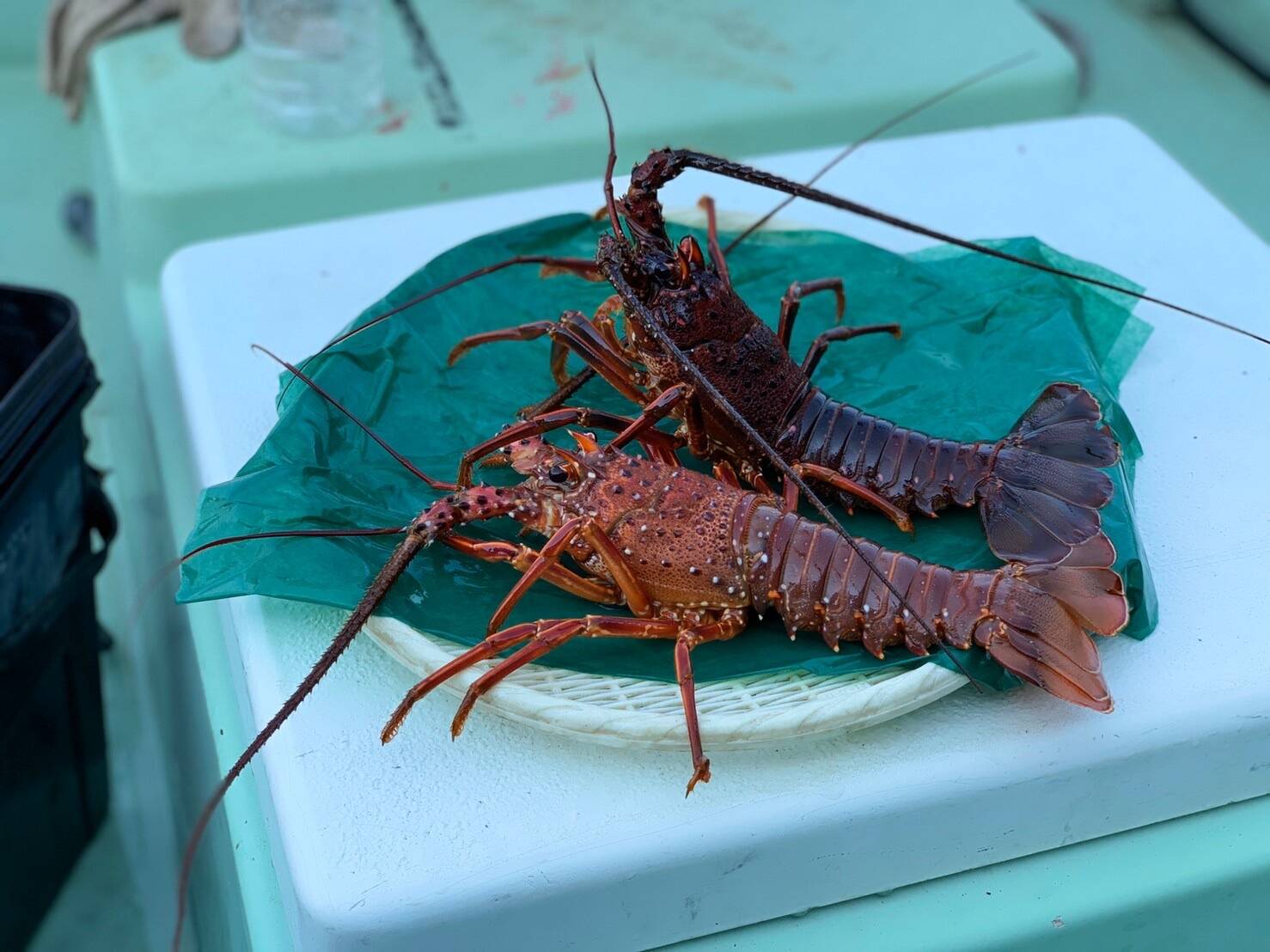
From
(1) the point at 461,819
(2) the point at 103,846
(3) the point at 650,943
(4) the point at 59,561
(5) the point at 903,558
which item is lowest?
(2) the point at 103,846

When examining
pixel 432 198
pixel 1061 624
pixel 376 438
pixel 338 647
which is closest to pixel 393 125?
pixel 432 198

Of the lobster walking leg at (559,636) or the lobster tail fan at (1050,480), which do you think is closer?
the lobster walking leg at (559,636)

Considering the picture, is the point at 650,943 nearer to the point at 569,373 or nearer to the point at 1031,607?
the point at 1031,607

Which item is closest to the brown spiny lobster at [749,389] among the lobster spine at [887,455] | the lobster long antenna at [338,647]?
the lobster spine at [887,455]

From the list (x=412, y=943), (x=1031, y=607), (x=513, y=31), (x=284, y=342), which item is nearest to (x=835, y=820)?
(x=1031, y=607)

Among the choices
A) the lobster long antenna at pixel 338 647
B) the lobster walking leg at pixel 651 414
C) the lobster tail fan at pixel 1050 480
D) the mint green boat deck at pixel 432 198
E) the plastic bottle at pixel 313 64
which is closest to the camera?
the lobster long antenna at pixel 338 647

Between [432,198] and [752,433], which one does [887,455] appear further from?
[432,198]

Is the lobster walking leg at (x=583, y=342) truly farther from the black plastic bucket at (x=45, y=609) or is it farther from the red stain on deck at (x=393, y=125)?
the red stain on deck at (x=393, y=125)
